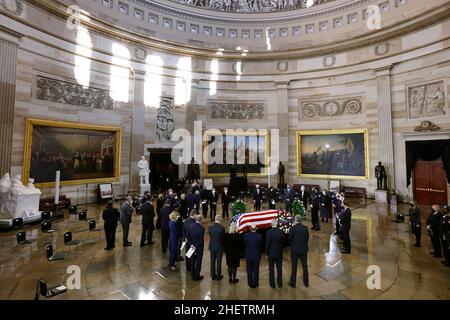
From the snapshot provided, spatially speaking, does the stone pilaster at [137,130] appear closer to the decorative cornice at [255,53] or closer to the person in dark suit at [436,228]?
the decorative cornice at [255,53]

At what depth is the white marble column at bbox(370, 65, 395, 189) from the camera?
15.6m

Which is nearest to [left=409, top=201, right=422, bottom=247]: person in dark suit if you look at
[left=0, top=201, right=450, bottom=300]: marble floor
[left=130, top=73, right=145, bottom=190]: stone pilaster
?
[left=0, top=201, right=450, bottom=300]: marble floor

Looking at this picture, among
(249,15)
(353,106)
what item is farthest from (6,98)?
(353,106)

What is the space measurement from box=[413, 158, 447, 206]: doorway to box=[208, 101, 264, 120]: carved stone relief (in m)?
11.3

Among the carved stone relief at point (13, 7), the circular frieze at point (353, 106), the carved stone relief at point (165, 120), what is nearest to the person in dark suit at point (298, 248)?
the carved stone relief at point (165, 120)

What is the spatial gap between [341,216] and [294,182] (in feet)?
40.5

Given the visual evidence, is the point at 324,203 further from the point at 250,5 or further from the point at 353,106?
the point at 250,5

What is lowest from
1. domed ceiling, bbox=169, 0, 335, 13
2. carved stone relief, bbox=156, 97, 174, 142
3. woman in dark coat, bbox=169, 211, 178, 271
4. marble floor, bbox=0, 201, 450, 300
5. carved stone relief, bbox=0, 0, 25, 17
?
marble floor, bbox=0, 201, 450, 300

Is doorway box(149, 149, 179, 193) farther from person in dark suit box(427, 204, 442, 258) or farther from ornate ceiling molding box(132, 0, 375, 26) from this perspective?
person in dark suit box(427, 204, 442, 258)

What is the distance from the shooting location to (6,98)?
1130 centimetres

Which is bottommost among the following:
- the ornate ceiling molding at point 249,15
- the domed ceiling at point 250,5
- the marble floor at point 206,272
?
the marble floor at point 206,272

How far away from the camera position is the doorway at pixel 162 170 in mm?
18000

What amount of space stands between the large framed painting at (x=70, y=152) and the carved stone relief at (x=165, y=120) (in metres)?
3.02

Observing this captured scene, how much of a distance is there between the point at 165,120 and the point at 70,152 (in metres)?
6.82
